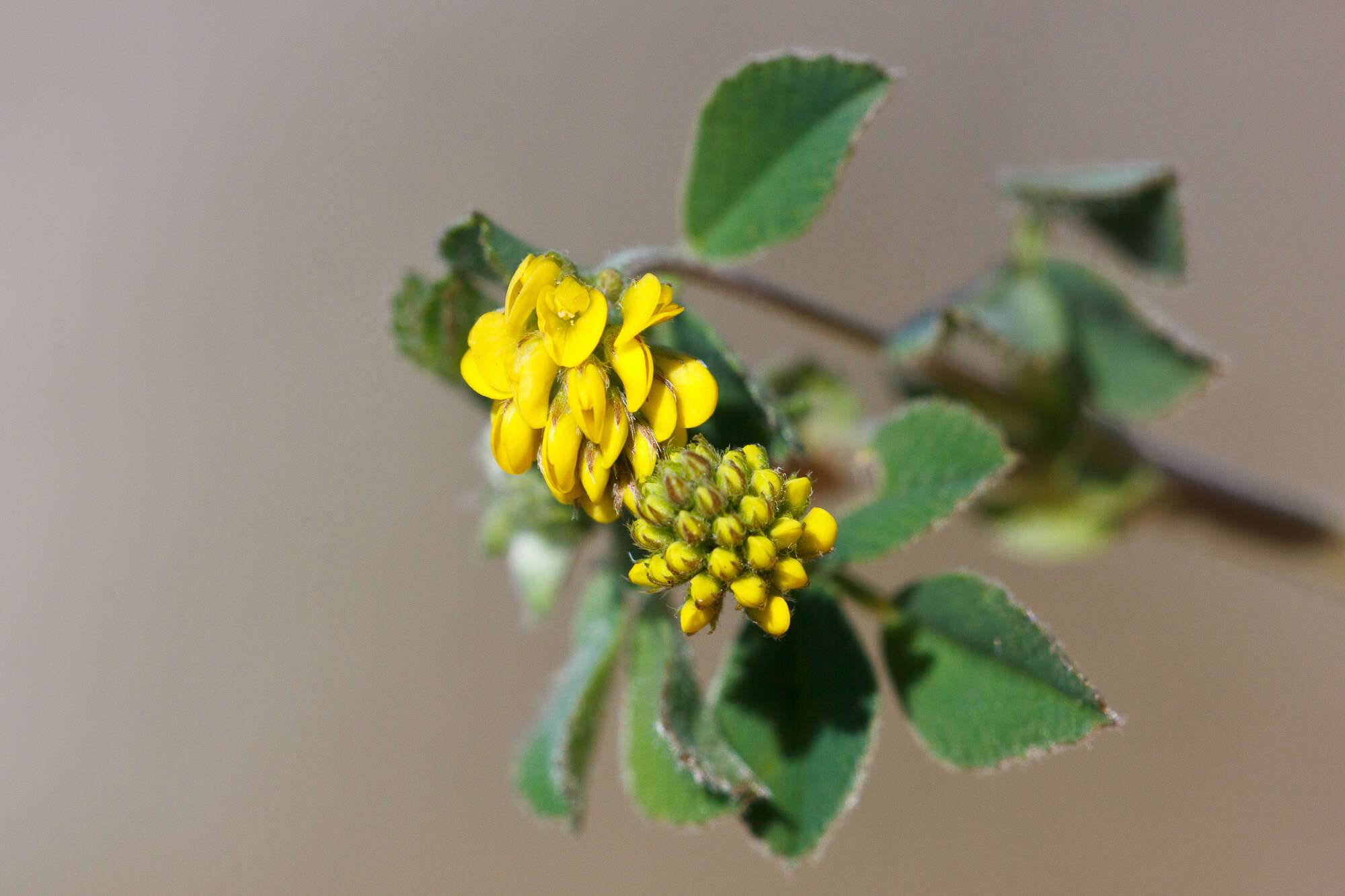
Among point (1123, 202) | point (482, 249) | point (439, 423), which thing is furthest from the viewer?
point (439, 423)

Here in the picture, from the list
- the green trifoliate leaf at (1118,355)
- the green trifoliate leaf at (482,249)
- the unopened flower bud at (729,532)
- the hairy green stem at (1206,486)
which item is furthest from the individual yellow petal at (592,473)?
the green trifoliate leaf at (1118,355)

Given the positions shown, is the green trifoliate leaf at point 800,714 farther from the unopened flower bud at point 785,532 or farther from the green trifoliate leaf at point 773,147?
the green trifoliate leaf at point 773,147

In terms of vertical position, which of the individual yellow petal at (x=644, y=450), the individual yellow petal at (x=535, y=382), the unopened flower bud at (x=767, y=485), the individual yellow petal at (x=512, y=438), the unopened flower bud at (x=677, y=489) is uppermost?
the individual yellow petal at (x=535, y=382)

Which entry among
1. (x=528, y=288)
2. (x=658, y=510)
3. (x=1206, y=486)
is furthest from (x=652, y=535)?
(x=1206, y=486)

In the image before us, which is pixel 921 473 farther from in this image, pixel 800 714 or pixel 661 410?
pixel 661 410

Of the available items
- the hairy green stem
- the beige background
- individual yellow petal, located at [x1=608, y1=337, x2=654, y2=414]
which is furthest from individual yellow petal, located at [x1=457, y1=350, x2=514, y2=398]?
the beige background

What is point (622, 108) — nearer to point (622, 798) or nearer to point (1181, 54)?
point (1181, 54)
